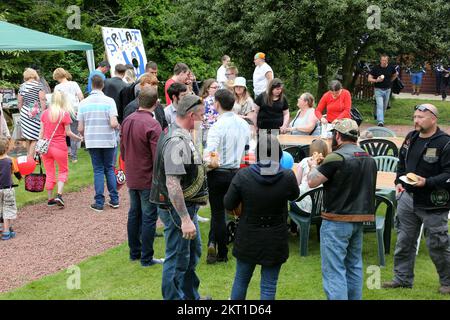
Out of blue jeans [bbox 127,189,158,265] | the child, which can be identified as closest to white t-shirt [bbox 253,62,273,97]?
the child

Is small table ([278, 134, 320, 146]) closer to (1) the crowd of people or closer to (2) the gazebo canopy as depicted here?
(1) the crowd of people

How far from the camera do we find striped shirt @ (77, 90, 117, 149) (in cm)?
808

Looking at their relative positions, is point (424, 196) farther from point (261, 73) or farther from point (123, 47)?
point (123, 47)

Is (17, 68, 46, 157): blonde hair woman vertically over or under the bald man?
over

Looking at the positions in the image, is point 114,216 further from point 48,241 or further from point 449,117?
point 449,117

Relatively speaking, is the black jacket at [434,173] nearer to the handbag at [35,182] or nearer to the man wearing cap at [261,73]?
the handbag at [35,182]

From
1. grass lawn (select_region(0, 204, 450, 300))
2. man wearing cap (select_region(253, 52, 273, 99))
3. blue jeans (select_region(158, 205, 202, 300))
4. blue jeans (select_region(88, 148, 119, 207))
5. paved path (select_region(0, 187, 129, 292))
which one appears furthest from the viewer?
man wearing cap (select_region(253, 52, 273, 99))

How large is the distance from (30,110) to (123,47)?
3031 mm

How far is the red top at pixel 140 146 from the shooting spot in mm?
6004

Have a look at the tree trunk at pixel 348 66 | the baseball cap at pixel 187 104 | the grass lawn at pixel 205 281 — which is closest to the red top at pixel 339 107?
the grass lawn at pixel 205 281

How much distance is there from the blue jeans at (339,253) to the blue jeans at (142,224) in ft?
6.47

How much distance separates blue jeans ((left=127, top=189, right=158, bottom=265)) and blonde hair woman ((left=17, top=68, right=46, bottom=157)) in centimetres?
500

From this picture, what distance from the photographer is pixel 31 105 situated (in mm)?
10734

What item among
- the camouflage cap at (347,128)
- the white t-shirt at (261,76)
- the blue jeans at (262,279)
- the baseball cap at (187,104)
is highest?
the white t-shirt at (261,76)
